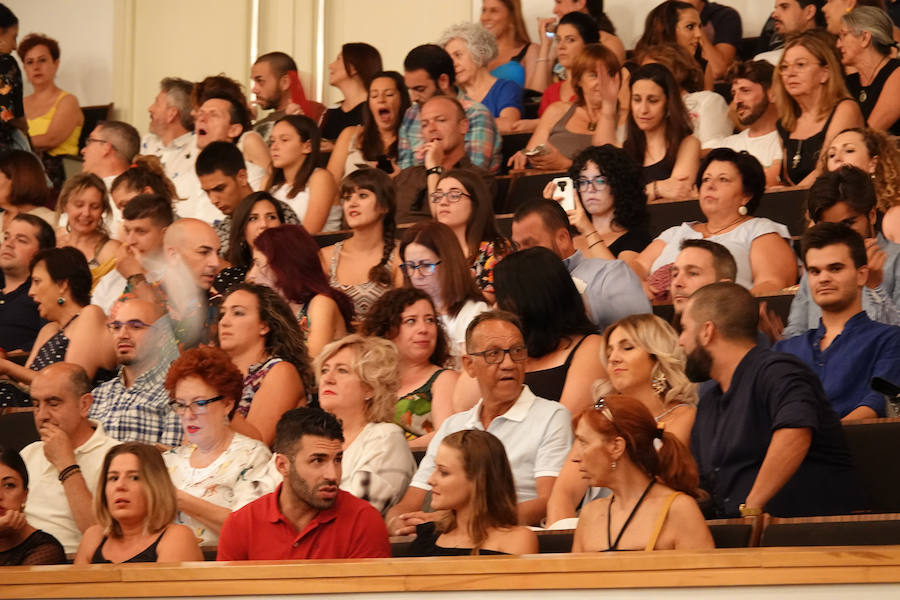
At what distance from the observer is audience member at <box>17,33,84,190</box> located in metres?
7.29

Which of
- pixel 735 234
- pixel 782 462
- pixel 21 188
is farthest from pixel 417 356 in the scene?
pixel 21 188

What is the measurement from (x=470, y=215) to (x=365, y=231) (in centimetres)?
45

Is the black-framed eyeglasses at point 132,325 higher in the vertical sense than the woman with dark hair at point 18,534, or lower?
higher

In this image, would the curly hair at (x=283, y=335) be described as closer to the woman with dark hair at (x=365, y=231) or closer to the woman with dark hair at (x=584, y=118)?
the woman with dark hair at (x=365, y=231)

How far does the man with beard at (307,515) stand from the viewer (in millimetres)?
3164

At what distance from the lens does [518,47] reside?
6984 millimetres

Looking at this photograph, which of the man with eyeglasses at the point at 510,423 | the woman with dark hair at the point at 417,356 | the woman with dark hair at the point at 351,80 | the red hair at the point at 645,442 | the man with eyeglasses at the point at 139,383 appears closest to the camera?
the red hair at the point at 645,442

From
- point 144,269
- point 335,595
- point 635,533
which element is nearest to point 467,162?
point 144,269

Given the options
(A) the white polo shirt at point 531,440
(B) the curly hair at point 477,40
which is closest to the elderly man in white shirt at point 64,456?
(A) the white polo shirt at point 531,440

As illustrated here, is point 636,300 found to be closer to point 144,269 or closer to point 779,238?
point 779,238

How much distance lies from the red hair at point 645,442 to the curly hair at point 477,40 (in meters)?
A: 3.59

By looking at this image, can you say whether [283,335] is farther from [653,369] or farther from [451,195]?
[653,369]

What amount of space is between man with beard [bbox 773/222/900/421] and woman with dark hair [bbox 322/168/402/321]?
63.0 inches

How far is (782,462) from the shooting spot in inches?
122
